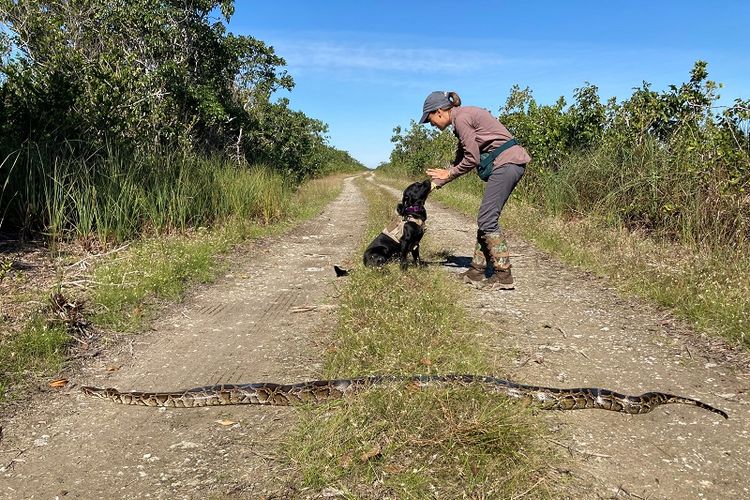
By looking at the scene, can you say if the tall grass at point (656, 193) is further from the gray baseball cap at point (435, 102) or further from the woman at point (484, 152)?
the gray baseball cap at point (435, 102)

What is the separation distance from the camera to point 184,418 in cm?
315

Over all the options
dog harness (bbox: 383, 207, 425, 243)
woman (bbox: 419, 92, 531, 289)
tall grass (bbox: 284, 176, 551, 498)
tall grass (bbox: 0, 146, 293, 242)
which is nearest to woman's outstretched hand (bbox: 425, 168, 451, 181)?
woman (bbox: 419, 92, 531, 289)

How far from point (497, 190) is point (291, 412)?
12.3 feet

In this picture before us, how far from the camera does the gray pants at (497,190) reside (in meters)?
5.72

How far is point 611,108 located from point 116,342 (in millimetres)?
10521

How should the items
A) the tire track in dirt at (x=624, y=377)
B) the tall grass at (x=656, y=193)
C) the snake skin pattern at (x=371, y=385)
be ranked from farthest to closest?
the tall grass at (x=656, y=193), the snake skin pattern at (x=371, y=385), the tire track in dirt at (x=624, y=377)

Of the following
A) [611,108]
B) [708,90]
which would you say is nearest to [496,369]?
[708,90]

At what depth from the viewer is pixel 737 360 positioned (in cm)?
383

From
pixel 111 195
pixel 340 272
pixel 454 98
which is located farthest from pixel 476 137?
pixel 111 195

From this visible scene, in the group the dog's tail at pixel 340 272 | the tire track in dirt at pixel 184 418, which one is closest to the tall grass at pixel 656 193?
the dog's tail at pixel 340 272

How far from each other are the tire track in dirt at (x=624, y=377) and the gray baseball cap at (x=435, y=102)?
87.2 inches

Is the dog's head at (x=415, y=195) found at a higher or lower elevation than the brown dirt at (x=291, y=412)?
higher

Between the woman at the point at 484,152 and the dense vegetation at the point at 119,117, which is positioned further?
the dense vegetation at the point at 119,117

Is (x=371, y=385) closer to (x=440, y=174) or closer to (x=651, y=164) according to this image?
(x=440, y=174)
